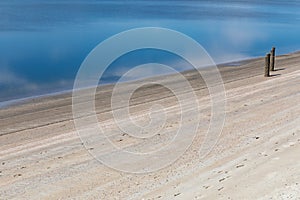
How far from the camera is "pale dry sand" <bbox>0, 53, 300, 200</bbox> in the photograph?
25.4ft

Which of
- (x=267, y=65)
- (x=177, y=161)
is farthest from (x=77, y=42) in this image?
(x=177, y=161)

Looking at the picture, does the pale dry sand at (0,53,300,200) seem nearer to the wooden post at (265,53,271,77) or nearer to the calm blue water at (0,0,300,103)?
the wooden post at (265,53,271,77)

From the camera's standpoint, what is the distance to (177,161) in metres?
9.66

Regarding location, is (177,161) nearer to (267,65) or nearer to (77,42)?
(267,65)

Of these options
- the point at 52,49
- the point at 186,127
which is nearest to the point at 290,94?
the point at 186,127

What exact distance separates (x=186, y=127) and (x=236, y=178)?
4.38m

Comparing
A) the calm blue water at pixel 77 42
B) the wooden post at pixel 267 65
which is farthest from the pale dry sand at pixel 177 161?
the calm blue water at pixel 77 42

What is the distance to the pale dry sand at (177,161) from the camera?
305 inches

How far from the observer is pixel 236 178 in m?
7.86

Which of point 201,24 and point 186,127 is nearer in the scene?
point 186,127

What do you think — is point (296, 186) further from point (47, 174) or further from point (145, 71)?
point (145, 71)

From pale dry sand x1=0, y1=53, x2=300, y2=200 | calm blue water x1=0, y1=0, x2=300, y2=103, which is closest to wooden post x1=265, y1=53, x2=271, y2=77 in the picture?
pale dry sand x1=0, y1=53, x2=300, y2=200

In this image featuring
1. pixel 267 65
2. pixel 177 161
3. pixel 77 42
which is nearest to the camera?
pixel 177 161

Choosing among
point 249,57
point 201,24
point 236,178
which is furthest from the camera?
point 201,24
